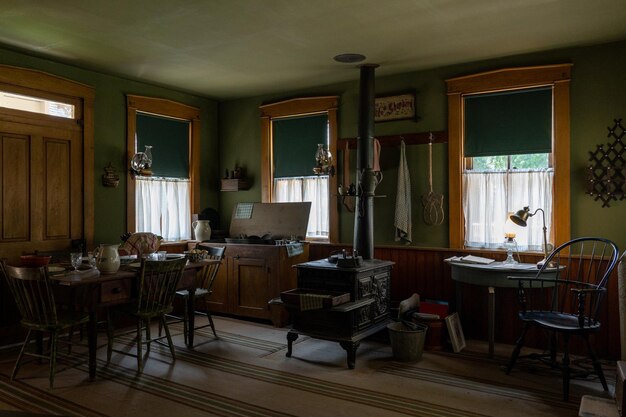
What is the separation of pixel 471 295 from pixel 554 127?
1.86m

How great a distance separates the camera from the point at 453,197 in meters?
5.17

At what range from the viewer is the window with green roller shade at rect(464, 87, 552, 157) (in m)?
4.75

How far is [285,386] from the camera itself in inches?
144

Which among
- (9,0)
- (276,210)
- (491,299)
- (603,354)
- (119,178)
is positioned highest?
(9,0)

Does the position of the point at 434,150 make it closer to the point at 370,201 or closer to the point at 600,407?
the point at 370,201

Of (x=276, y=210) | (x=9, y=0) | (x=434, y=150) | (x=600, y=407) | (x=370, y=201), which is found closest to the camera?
(x=600, y=407)

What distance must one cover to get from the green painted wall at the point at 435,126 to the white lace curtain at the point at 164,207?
67 cm

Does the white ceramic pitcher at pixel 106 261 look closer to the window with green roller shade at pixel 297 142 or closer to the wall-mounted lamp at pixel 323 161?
the wall-mounted lamp at pixel 323 161

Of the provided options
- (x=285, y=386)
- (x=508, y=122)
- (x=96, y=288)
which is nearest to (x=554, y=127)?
(x=508, y=122)

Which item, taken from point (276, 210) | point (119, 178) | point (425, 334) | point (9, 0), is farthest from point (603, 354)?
point (9, 0)

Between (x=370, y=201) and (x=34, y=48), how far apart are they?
11.7 ft

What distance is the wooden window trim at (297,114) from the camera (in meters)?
5.91

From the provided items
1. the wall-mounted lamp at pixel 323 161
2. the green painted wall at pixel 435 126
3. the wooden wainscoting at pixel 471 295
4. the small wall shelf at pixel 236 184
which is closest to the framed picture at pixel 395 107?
the green painted wall at pixel 435 126

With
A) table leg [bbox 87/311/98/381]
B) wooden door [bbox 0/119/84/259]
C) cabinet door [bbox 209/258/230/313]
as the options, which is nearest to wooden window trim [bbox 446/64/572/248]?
cabinet door [bbox 209/258/230/313]
